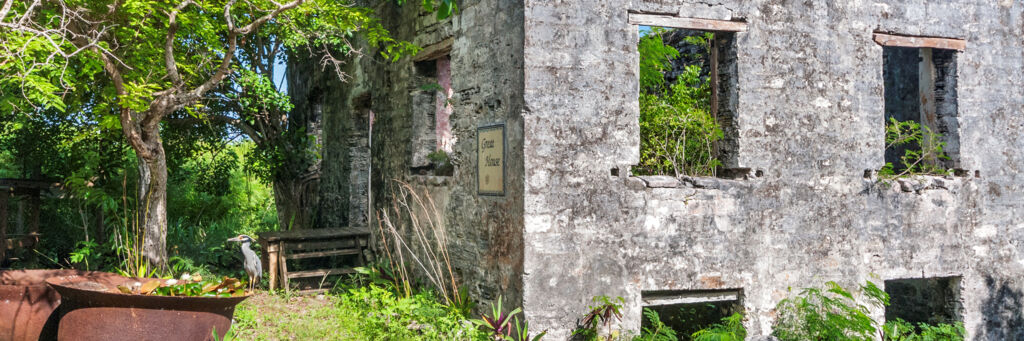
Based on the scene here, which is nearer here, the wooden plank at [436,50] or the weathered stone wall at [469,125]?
the weathered stone wall at [469,125]

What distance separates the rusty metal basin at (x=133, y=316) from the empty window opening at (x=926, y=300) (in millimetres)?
6480

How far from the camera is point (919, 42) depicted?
23.4 ft

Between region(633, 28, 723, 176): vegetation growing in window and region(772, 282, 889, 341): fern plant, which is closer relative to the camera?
region(772, 282, 889, 341): fern plant

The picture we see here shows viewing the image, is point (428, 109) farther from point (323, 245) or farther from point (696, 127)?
point (696, 127)

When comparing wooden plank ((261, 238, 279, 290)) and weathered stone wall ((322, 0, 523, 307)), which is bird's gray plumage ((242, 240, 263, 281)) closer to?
wooden plank ((261, 238, 279, 290))

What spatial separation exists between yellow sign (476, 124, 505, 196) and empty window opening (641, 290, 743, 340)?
1.51 meters

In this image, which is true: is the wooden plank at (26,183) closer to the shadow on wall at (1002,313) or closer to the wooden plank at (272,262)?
the wooden plank at (272,262)

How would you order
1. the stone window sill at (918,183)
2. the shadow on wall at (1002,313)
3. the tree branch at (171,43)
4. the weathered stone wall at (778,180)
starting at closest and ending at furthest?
the weathered stone wall at (778,180), the tree branch at (171,43), the stone window sill at (918,183), the shadow on wall at (1002,313)

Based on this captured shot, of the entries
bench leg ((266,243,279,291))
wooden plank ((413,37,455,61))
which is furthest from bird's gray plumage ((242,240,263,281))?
wooden plank ((413,37,455,61))

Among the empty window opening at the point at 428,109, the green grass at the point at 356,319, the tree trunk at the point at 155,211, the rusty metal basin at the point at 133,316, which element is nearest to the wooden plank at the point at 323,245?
the green grass at the point at 356,319

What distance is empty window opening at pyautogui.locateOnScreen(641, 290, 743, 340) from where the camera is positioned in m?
6.35

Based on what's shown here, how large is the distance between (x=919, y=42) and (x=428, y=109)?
4.72 m

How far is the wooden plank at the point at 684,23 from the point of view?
6242 mm

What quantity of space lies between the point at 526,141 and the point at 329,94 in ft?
18.2
